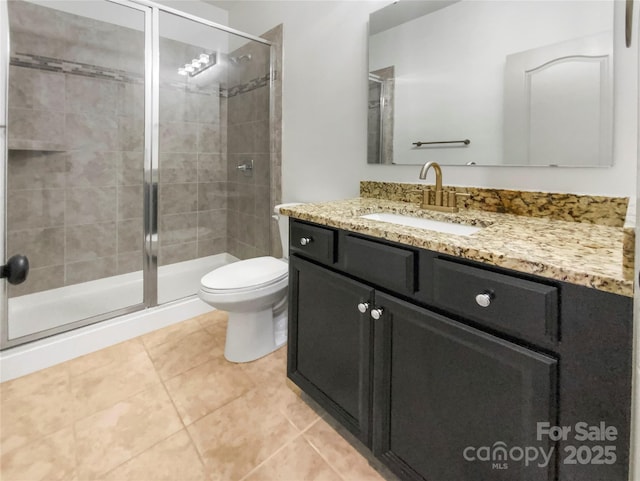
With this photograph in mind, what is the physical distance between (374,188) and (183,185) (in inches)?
66.7

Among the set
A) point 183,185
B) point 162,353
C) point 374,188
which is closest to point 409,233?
point 374,188

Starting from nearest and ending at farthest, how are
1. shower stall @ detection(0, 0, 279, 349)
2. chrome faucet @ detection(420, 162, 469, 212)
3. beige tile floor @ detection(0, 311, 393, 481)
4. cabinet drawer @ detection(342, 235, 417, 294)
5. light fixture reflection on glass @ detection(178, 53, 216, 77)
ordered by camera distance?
cabinet drawer @ detection(342, 235, 417, 294) < beige tile floor @ detection(0, 311, 393, 481) < chrome faucet @ detection(420, 162, 469, 212) < shower stall @ detection(0, 0, 279, 349) < light fixture reflection on glass @ detection(178, 53, 216, 77)

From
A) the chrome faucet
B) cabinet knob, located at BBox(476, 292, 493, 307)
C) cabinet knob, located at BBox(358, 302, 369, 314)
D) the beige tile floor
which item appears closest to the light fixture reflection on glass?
the beige tile floor

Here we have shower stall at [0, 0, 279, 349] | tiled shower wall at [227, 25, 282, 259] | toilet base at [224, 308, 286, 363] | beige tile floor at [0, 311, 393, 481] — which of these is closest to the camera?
beige tile floor at [0, 311, 393, 481]

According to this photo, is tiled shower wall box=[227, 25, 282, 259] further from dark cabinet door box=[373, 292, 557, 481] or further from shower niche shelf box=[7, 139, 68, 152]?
dark cabinet door box=[373, 292, 557, 481]

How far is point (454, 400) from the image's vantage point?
891 mm

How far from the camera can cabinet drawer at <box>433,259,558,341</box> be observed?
698mm

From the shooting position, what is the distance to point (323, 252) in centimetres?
123

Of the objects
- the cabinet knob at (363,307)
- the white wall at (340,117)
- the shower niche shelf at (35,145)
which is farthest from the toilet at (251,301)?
the shower niche shelf at (35,145)

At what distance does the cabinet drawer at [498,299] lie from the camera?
2.29 ft

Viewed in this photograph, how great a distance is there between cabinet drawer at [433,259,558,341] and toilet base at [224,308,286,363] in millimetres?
1191

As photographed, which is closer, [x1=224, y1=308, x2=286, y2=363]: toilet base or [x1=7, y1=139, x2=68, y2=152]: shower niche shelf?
[x1=224, y1=308, x2=286, y2=363]: toilet base

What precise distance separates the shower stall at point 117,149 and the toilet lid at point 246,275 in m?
0.71

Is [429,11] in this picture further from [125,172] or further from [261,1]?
[125,172]
